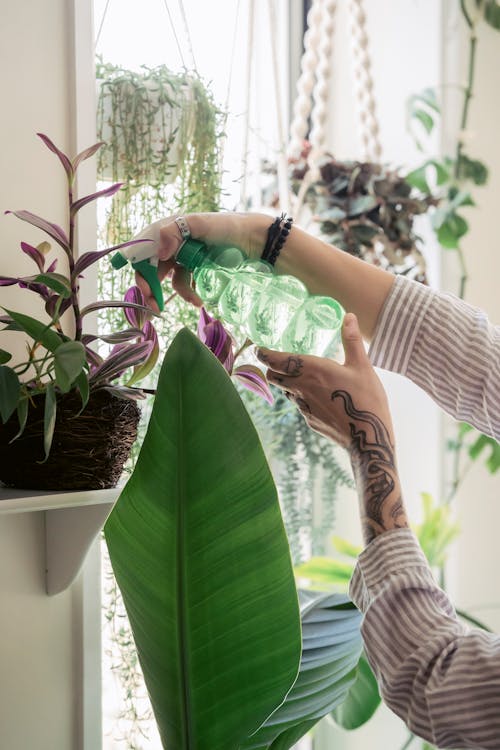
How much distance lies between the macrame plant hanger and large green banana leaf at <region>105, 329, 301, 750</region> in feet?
2.69

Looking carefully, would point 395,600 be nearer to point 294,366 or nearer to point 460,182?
point 294,366

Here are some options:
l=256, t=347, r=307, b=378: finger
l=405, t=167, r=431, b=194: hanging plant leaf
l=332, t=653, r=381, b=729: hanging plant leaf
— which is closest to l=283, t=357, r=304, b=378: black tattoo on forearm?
l=256, t=347, r=307, b=378: finger

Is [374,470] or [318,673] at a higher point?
[374,470]

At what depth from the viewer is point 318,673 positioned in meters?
0.98

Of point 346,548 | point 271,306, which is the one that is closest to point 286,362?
point 271,306

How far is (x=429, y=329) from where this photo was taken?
954 mm

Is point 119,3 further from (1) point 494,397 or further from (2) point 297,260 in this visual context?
(1) point 494,397

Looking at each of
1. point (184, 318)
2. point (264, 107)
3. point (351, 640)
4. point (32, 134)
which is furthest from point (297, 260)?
point (264, 107)

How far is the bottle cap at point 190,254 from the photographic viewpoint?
89 cm

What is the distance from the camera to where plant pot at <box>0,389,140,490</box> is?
2.63ft

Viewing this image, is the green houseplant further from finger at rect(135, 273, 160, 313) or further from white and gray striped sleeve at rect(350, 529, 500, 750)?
finger at rect(135, 273, 160, 313)

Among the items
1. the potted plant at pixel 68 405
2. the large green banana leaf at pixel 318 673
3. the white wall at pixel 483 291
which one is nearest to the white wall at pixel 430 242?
the white wall at pixel 483 291

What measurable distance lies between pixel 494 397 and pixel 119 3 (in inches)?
32.0

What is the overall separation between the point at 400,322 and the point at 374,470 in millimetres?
245
